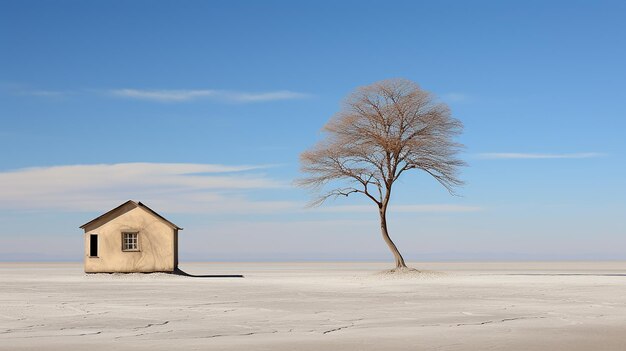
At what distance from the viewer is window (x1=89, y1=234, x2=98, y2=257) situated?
47.4 meters

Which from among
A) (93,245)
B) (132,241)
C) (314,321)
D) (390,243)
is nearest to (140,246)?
(132,241)

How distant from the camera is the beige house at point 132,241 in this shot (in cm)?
4681

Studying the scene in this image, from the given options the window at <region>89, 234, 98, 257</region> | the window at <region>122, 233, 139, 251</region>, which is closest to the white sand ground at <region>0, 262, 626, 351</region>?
the window at <region>122, 233, 139, 251</region>

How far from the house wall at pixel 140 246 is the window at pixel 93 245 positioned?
0.22m

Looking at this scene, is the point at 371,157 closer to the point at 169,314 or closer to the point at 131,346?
the point at 169,314

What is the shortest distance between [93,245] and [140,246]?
286cm

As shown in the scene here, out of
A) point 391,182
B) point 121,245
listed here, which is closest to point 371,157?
point 391,182

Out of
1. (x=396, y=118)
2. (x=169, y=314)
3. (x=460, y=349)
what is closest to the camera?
(x=460, y=349)

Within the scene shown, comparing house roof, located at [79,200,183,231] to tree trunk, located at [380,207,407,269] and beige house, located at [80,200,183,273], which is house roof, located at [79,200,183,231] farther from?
tree trunk, located at [380,207,407,269]

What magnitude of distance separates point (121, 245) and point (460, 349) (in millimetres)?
36302

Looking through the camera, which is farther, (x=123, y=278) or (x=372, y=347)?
(x=123, y=278)

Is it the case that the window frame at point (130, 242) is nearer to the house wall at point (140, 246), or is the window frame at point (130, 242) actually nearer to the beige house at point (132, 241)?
the beige house at point (132, 241)

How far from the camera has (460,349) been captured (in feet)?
42.5

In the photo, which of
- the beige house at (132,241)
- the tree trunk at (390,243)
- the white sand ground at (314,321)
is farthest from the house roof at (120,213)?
the white sand ground at (314,321)
